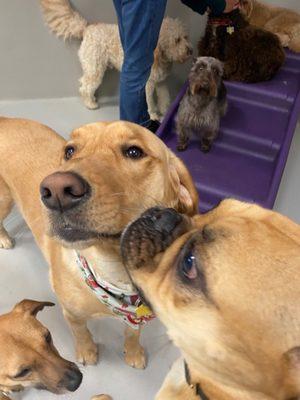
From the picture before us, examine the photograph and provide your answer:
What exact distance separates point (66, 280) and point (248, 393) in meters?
0.80

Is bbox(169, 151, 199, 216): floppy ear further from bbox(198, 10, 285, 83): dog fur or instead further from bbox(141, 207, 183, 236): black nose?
bbox(198, 10, 285, 83): dog fur

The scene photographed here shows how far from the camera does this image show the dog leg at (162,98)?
126 inches

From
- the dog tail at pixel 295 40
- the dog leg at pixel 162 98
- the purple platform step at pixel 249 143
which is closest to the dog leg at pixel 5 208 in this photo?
the purple platform step at pixel 249 143

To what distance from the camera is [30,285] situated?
7.44ft

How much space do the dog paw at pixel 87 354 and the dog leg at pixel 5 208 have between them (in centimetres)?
79

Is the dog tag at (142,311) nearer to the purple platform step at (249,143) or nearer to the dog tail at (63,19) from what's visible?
the purple platform step at (249,143)

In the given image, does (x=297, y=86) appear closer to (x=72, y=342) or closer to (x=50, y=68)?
(x=50, y=68)

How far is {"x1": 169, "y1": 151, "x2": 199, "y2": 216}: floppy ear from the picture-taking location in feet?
4.68

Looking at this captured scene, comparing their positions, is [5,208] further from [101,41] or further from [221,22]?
[221,22]

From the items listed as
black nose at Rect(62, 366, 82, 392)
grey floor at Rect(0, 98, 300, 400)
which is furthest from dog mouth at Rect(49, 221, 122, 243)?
grey floor at Rect(0, 98, 300, 400)

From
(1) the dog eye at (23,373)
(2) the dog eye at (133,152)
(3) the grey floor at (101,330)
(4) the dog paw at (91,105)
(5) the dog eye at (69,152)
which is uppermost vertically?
(2) the dog eye at (133,152)

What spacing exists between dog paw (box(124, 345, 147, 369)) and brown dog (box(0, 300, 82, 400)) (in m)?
0.31

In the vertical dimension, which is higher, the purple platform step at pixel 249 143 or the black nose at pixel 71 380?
the purple platform step at pixel 249 143

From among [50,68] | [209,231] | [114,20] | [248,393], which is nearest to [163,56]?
[114,20]
